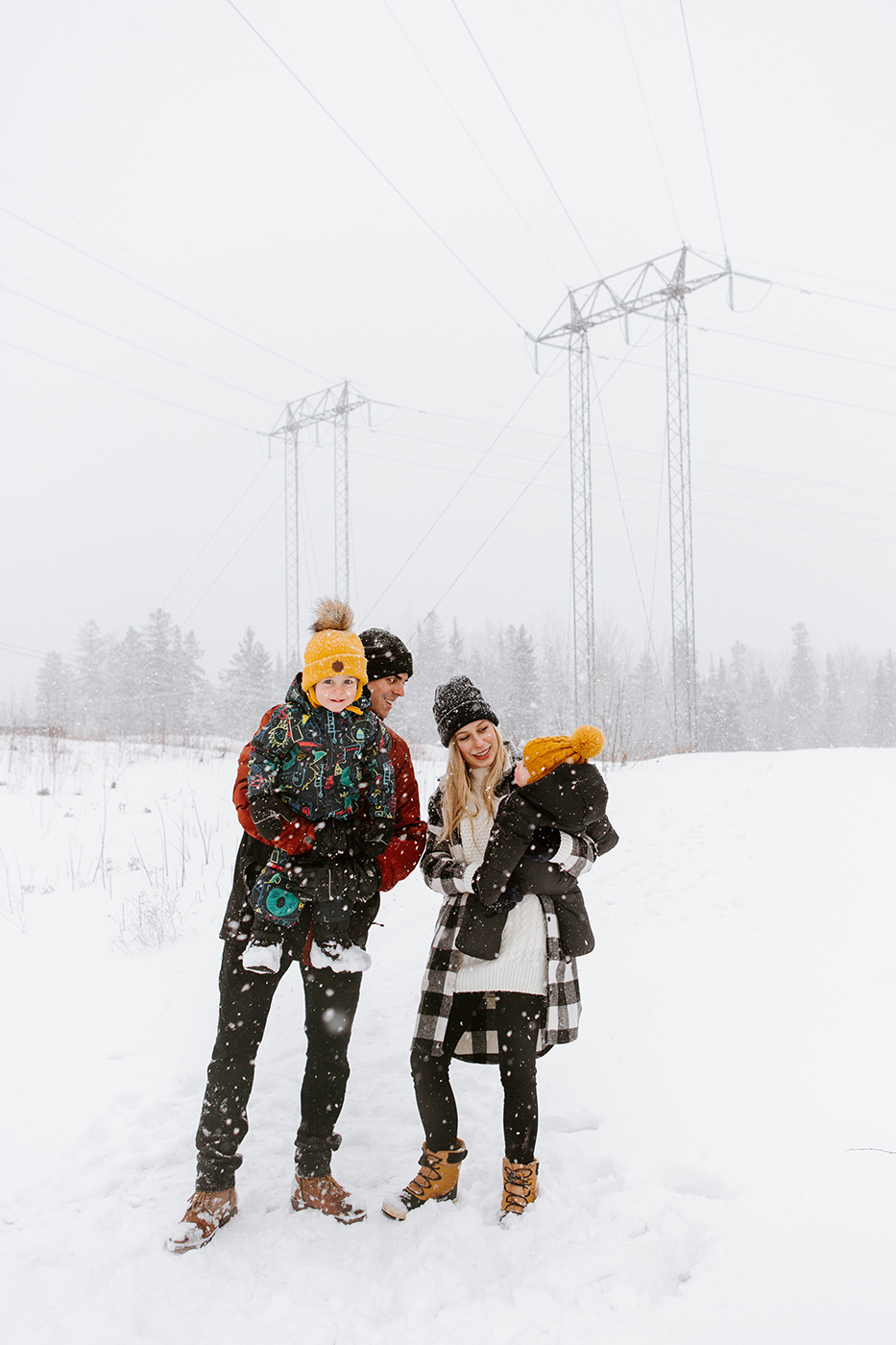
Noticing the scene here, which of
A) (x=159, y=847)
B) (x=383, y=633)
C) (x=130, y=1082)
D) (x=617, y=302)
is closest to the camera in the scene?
(x=383, y=633)

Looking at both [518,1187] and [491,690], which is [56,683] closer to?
[491,690]

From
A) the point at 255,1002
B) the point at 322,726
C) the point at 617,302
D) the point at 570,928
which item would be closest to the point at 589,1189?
the point at 570,928

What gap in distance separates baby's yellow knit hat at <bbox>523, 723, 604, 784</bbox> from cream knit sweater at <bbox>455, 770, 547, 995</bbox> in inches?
14.5

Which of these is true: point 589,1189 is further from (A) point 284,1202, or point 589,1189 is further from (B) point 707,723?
(B) point 707,723

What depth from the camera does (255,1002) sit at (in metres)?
2.52

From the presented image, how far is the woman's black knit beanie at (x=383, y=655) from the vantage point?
9.62 feet

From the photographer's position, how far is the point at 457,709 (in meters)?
2.81

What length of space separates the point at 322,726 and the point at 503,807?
2.27 ft

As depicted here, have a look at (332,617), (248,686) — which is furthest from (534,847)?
(248,686)

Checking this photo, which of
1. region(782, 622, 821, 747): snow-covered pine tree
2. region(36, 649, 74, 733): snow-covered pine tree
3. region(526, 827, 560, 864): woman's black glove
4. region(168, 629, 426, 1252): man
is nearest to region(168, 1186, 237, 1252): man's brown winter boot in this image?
region(168, 629, 426, 1252): man

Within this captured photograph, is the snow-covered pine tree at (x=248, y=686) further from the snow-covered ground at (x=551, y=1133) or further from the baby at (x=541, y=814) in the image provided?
the baby at (x=541, y=814)

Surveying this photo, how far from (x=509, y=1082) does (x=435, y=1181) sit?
17.7 inches

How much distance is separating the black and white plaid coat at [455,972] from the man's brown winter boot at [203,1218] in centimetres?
78

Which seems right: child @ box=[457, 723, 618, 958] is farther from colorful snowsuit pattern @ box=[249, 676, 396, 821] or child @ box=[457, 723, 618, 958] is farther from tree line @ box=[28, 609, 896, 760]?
tree line @ box=[28, 609, 896, 760]
